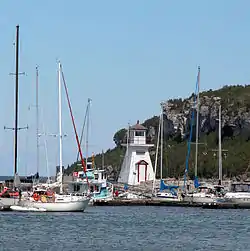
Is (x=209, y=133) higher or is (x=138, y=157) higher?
(x=209, y=133)

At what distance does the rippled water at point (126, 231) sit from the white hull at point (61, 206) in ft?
1.72

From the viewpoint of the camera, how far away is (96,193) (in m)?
97.7

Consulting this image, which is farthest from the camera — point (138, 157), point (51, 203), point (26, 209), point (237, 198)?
point (138, 157)

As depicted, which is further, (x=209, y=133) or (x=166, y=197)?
(x=209, y=133)

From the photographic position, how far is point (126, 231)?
6038 cm

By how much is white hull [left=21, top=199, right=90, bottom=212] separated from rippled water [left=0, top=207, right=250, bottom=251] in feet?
1.72

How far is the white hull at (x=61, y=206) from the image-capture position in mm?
72750

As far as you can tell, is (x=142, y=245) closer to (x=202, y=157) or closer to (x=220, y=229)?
(x=220, y=229)

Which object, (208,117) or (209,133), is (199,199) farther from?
(209,133)

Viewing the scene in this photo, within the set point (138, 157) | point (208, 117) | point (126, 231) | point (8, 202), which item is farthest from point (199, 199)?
point (208, 117)

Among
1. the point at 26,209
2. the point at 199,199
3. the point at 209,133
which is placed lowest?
the point at 26,209

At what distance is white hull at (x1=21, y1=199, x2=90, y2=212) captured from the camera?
72750mm

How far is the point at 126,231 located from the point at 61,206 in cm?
1335

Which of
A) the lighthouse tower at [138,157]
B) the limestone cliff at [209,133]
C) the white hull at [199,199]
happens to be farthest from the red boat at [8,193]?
the limestone cliff at [209,133]
